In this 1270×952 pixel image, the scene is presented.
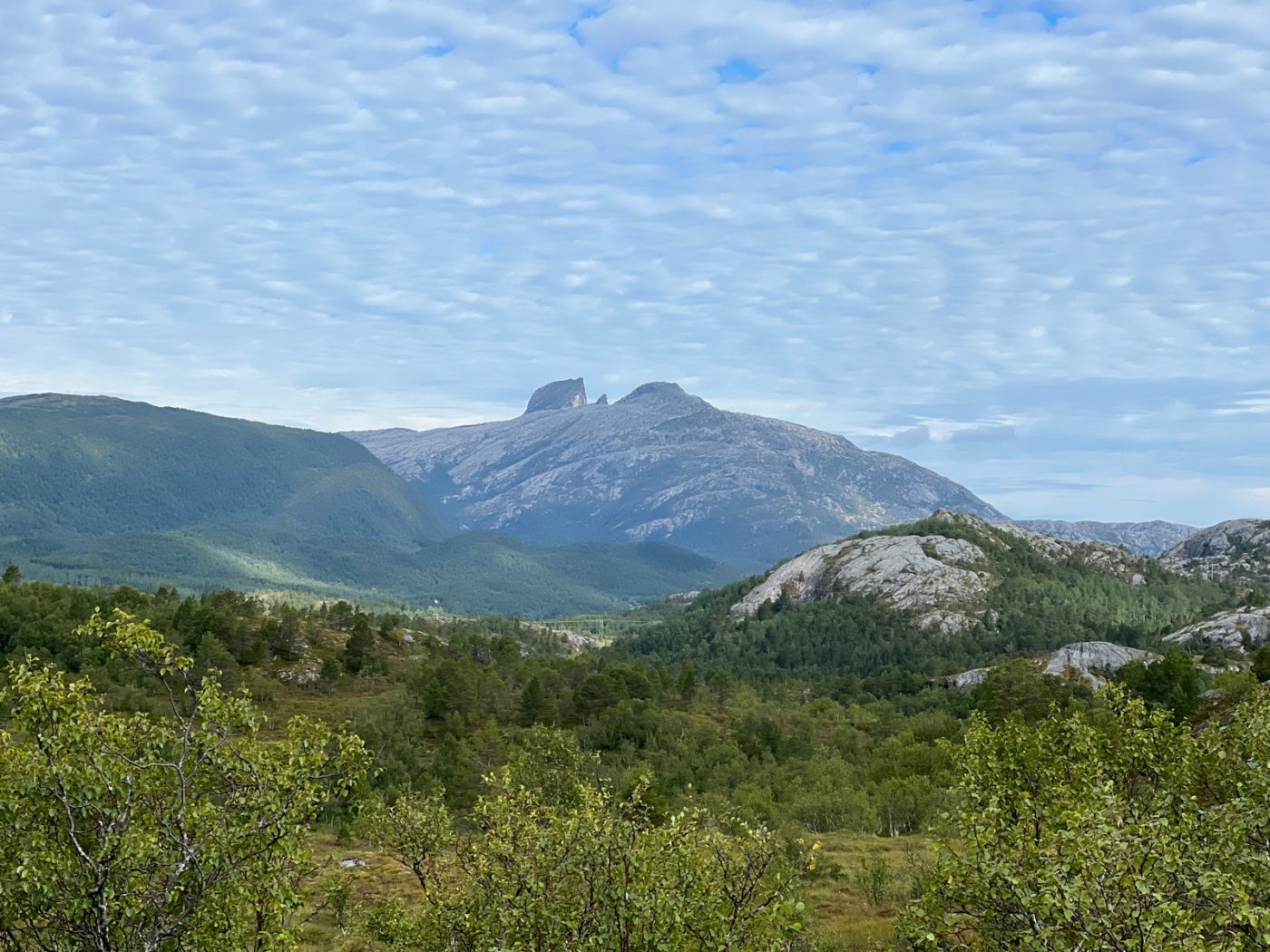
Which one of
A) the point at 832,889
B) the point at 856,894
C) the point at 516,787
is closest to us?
the point at 516,787

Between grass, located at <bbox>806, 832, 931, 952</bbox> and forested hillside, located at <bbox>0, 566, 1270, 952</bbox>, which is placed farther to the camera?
grass, located at <bbox>806, 832, 931, 952</bbox>

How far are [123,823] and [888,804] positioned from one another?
101698 millimetres

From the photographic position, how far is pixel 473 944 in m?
26.8

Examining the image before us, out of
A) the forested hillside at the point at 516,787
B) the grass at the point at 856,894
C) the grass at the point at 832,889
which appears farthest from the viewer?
the grass at the point at 832,889

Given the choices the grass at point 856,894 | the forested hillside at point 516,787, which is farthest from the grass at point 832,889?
the forested hillside at point 516,787

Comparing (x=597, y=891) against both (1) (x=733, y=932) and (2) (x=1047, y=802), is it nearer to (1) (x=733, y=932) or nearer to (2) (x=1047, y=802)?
(1) (x=733, y=932)

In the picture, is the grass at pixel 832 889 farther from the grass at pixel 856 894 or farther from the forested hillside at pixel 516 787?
the forested hillside at pixel 516 787

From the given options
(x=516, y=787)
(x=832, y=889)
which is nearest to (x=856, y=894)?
(x=832, y=889)

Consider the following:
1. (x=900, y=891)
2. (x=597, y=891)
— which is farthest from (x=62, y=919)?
(x=900, y=891)

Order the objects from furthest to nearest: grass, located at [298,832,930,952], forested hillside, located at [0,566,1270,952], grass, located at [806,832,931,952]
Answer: grass, located at [298,832,930,952] < grass, located at [806,832,931,952] < forested hillside, located at [0,566,1270,952]

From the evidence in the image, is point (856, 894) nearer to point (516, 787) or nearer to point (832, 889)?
point (832, 889)

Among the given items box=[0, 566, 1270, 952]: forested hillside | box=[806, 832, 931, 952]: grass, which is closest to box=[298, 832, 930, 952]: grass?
box=[806, 832, 931, 952]: grass

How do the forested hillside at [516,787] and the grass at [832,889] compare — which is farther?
the grass at [832,889]

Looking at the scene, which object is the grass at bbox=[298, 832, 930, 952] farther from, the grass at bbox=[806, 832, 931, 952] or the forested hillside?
the forested hillside
